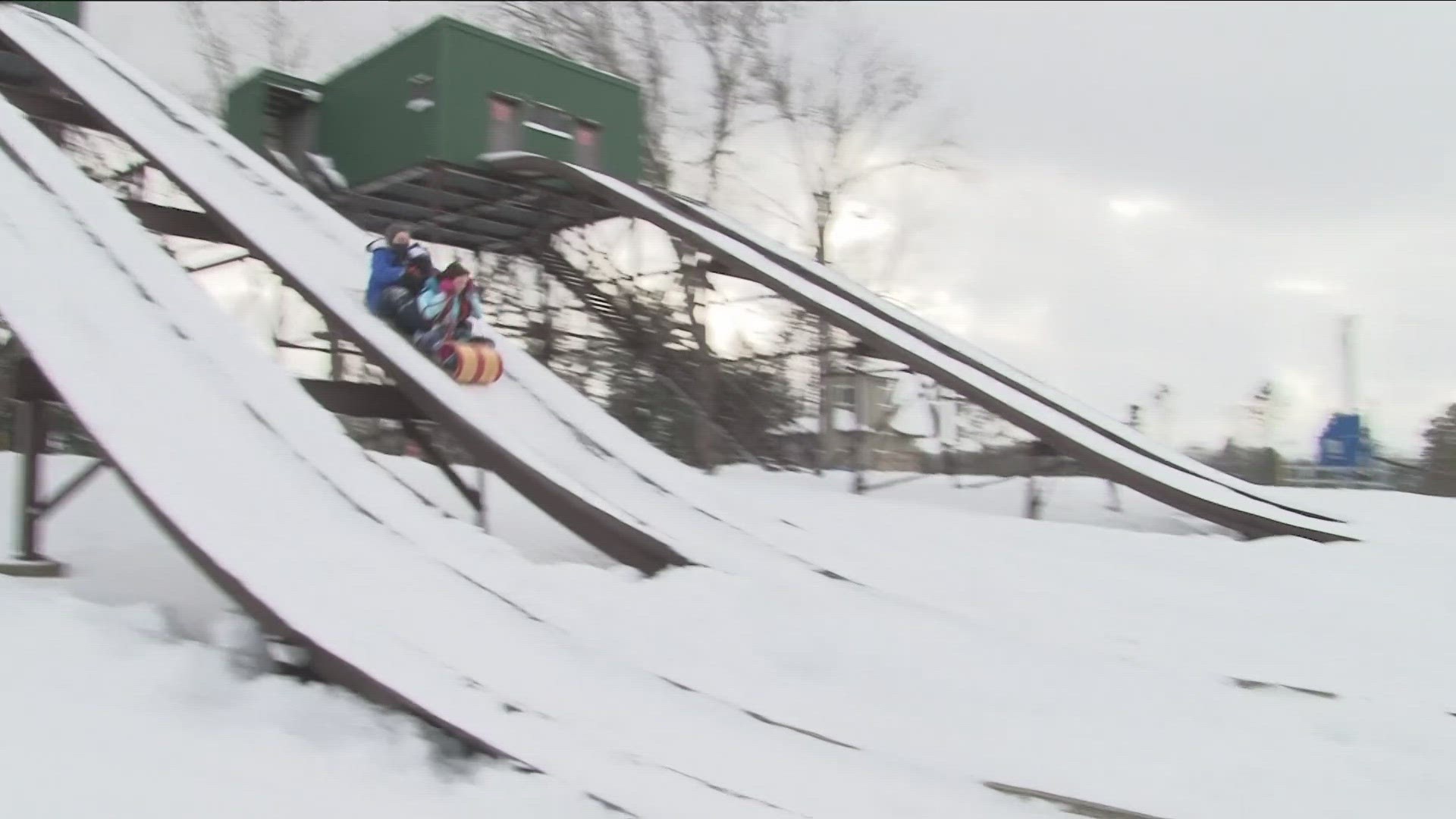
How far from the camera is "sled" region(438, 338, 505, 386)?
7.36 metres

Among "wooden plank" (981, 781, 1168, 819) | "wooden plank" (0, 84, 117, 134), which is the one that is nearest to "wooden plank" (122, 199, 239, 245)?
"wooden plank" (0, 84, 117, 134)

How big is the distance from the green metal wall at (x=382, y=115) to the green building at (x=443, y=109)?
0.05 feet

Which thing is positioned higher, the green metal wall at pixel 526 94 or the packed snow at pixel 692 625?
the green metal wall at pixel 526 94

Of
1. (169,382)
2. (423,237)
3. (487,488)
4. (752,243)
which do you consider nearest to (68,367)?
(169,382)

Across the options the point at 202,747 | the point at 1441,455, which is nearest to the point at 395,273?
the point at 202,747

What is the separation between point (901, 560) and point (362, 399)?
3.93 m

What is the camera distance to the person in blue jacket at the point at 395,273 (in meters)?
7.63

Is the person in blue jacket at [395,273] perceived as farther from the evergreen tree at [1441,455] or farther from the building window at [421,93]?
the evergreen tree at [1441,455]

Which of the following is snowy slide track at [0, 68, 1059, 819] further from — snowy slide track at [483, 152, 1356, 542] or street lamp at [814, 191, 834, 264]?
street lamp at [814, 191, 834, 264]

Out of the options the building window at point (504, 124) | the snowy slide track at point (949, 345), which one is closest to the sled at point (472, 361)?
the snowy slide track at point (949, 345)

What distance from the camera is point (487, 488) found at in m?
8.80

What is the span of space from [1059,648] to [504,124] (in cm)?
932

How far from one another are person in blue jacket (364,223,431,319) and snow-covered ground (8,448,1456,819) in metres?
2.09

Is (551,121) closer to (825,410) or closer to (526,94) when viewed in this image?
(526,94)
